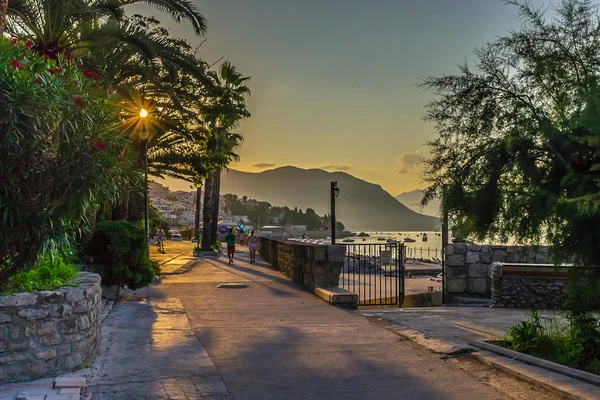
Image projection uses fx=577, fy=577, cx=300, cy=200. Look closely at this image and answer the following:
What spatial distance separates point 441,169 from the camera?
855 cm

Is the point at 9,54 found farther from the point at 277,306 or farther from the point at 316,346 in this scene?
the point at 277,306

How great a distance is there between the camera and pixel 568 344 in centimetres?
741

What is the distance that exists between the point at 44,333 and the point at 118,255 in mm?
6291

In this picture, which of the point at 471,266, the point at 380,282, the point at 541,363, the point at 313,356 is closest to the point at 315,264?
the point at 380,282

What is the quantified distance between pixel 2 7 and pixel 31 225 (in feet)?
13.8

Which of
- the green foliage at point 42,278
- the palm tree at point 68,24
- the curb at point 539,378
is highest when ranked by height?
the palm tree at point 68,24

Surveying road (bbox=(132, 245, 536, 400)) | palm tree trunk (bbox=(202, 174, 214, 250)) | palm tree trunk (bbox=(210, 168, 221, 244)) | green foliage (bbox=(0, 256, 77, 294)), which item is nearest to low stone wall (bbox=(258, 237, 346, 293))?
road (bbox=(132, 245, 536, 400))

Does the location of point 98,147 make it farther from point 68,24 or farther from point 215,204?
point 215,204

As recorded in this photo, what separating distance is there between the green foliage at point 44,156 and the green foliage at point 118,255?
5.53 meters

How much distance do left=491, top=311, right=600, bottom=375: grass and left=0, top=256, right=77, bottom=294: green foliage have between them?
5.91 metres

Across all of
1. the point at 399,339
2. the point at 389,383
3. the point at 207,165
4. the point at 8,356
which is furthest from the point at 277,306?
the point at 207,165

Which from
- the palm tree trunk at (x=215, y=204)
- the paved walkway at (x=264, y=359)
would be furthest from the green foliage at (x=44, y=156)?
the palm tree trunk at (x=215, y=204)

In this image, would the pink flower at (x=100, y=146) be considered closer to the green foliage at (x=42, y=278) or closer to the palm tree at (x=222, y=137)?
the green foliage at (x=42, y=278)

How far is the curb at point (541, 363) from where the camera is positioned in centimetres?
604
